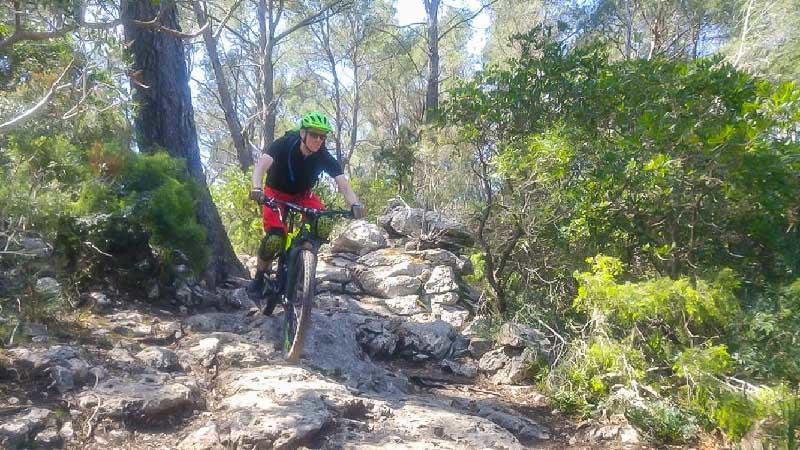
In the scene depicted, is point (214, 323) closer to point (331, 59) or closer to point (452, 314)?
point (452, 314)

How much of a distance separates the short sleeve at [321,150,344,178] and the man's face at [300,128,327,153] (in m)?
0.15

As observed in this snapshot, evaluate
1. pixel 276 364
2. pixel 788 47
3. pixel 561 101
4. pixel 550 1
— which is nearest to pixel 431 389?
pixel 276 364

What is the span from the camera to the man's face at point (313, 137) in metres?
4.61

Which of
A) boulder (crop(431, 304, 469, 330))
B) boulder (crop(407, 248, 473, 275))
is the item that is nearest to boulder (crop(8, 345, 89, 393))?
boulder (crop(431, 304, 469, 330))

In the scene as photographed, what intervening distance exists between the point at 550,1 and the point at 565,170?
16.3 m

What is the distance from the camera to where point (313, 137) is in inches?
183

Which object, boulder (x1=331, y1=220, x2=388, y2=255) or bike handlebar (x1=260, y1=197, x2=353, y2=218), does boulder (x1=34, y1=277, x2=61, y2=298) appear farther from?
boulder (x1=331, y1=220, x2=388, y2=255)

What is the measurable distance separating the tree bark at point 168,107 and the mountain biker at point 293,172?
1.58 meters

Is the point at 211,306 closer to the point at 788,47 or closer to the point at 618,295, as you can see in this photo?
the point at 618,295

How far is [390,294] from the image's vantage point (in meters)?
8.46

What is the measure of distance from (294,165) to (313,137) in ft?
1.14

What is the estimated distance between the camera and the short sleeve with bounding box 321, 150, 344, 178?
4.83 metres

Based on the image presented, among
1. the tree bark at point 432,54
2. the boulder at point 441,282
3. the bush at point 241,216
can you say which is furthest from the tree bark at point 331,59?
the boulder at point 441,282

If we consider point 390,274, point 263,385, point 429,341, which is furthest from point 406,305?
point 263,385
